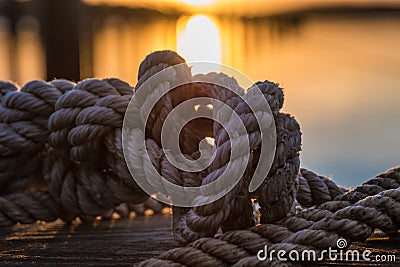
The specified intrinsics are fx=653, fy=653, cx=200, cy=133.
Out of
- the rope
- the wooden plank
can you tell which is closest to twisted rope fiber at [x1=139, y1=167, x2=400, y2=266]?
the rope

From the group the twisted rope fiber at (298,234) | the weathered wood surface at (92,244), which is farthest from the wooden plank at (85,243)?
the twisted rope fiber at (298,234)

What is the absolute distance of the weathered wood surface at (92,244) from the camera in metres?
1.05

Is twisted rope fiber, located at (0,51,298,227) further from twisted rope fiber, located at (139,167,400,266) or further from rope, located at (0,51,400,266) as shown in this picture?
twisted rope fiber, located at (139,167,400,266)

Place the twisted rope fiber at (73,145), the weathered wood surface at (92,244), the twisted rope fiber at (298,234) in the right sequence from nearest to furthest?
the twisted rope fiber at (298,234) < the weathered wood surface at (92,244) < the twisted rope fiber at (73,145)

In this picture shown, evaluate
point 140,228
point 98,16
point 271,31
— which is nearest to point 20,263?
point 140,228

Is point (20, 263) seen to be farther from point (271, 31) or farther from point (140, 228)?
point (271, 31)

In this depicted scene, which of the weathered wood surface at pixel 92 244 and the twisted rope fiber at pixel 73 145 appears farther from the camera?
→ the twisted rope fiber at pixel 73 145

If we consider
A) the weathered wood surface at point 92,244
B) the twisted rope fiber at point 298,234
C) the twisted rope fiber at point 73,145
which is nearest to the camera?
the twisted rope fiber at point 298,234

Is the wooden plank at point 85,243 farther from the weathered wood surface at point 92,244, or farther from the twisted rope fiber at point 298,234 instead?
the twisted rope fiber at point 298,234

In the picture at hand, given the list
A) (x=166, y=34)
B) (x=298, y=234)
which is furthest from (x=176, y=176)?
(x=166, y=34)

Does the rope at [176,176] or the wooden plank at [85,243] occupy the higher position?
the rope at [176,176]

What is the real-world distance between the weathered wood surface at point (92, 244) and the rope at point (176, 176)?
0.04 m

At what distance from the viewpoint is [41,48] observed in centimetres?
309

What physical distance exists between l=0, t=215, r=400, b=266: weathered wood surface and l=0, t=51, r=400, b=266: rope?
37 mm
